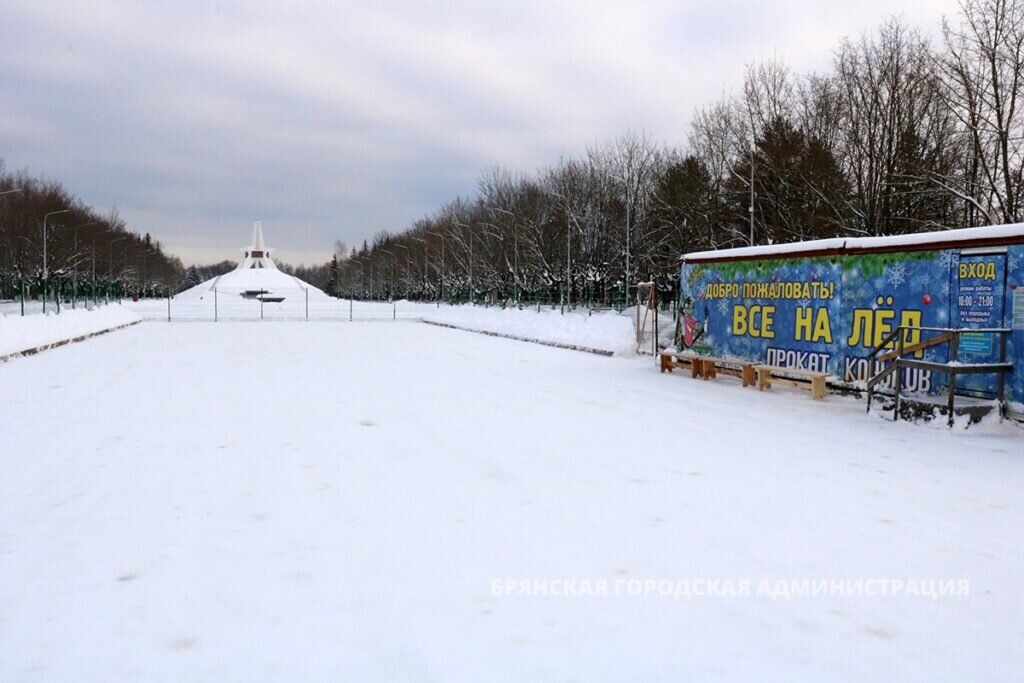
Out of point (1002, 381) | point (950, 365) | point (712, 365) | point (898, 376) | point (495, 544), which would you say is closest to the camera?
point (495, 544)

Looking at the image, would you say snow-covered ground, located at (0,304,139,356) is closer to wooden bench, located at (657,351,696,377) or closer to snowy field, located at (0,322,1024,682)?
snowy field, located at (0,322,1024,682)

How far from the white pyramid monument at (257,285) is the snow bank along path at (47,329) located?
6822 centimetres

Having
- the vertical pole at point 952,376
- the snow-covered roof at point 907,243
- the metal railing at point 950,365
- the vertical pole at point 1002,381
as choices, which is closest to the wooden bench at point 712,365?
the snow-covered roof at point 907,243

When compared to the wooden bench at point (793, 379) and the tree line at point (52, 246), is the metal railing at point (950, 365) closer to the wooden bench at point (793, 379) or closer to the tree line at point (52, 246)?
the wooden bench at point (793, 379)

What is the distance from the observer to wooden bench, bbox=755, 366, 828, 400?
13320 millimetres

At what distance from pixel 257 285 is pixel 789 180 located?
117 metres

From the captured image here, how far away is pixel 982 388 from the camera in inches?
426

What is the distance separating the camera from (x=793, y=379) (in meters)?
14.5

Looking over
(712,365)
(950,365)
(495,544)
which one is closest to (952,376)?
(950,365)

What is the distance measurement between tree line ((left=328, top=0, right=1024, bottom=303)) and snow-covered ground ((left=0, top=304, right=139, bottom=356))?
27.7 metres

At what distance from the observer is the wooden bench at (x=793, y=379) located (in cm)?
1332

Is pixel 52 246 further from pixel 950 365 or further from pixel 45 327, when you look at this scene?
pixel 950 365

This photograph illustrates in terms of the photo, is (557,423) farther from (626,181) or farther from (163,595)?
(626,181)

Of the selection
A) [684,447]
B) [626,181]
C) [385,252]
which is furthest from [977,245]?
[385,252]
